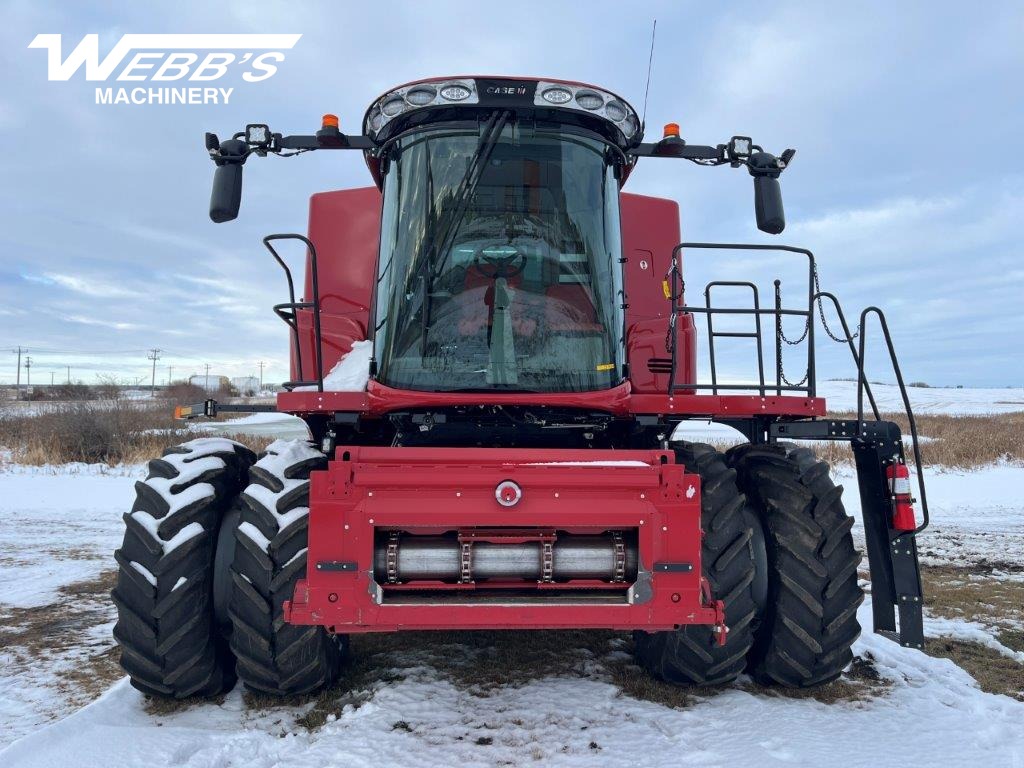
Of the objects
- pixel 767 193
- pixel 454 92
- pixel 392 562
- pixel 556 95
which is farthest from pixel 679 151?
pixel 392 562

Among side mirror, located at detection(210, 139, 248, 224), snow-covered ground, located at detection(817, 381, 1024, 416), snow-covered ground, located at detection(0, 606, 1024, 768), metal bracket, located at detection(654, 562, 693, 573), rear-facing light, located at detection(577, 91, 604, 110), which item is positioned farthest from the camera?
snow-covered ground, located at detection(817, 381, 1024, 416)

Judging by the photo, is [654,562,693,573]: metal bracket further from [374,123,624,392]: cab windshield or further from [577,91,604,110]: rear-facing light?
[577,91,604,110]: rear-facing light

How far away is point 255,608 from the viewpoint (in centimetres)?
329

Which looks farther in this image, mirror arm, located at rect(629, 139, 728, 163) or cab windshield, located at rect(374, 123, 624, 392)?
mirror arm, located at rect(629, 139, 728, 163)

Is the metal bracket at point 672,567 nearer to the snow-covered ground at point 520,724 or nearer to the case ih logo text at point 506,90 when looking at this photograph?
the snow-covered ground at point 520,724

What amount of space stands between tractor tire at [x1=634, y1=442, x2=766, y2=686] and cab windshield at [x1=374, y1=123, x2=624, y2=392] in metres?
0.79

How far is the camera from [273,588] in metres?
3.26

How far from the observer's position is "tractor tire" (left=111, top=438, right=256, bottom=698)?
11.0ft

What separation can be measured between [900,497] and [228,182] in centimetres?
414

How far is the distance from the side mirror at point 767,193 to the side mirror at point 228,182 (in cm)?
310

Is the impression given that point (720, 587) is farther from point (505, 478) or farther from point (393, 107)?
point (393, 107)

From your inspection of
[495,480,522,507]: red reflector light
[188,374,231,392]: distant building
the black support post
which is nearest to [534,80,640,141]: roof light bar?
[495,480,522,507]: red reflector light

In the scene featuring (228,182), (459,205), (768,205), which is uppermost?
(228,182)

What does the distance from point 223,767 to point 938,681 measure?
369cm
